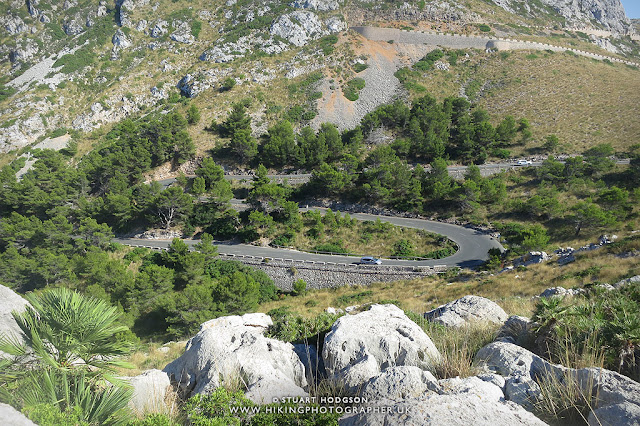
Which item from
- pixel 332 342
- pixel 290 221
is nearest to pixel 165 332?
pixel 290 221

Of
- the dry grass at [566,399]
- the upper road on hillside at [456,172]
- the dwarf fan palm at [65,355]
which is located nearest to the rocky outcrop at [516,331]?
the dry grass at [566,399]

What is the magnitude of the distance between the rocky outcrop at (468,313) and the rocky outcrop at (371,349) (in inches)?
79.7

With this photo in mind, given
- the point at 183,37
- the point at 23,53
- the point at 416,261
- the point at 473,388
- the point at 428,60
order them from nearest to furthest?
the point at 473,388 < the point at 416,261 < the point at 428,60 < the point at 183,37 < the point at 23,53

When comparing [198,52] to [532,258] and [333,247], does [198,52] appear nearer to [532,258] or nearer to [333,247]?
[333,247]

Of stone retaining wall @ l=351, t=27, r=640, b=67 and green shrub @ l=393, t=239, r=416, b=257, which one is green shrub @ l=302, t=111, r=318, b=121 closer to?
stone retaining wall @ l=351, t=27, r=640, b=67

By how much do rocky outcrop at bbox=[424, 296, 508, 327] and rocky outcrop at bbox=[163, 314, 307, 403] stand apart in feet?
14.9

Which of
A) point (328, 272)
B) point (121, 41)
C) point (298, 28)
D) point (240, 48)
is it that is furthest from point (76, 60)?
point (328, 272)

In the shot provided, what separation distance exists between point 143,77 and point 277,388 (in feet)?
262

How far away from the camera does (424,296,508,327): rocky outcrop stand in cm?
916

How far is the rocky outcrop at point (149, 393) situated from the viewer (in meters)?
5.15

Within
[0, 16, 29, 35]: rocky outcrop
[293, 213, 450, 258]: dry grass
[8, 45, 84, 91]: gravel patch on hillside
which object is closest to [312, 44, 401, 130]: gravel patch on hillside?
[293, 213, 450, 258]: dry grass

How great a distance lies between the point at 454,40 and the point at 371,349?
85.3 m

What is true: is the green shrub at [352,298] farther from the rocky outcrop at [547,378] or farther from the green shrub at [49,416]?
the green shrub at [49,416]

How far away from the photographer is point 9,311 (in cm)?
570
